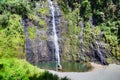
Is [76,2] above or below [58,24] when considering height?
above

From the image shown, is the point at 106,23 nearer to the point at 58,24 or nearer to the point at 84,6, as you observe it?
the point at 84,6

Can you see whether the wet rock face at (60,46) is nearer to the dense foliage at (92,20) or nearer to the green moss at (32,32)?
the dense foliage at (92,20)

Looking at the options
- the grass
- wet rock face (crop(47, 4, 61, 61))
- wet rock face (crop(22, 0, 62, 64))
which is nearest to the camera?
the grass

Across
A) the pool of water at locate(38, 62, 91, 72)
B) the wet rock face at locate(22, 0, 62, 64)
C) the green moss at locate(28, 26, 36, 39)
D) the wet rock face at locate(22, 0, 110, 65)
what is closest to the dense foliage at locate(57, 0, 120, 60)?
the wet rock face at locate(22, 0, 110, 65)

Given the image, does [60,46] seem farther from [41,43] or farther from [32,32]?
[32,32]

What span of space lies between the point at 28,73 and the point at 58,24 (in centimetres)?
3327

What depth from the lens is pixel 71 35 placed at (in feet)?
163

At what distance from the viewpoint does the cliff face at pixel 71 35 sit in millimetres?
46500

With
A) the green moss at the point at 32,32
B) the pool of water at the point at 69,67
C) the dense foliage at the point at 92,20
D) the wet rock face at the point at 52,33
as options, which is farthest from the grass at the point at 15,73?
the dense foliage at the point at 92,20

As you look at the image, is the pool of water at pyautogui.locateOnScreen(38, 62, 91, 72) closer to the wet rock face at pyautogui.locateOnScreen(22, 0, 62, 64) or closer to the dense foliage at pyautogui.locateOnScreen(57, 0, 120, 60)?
the wet rock face at pyautogui.locateOnScreen(22, 0, 62, 64)

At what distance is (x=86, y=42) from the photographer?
159 feet

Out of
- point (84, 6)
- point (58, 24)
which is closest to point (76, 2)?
point (84, 6)

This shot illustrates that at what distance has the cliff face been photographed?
46.5 m

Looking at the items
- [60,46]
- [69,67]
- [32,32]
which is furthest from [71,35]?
[69,67]
